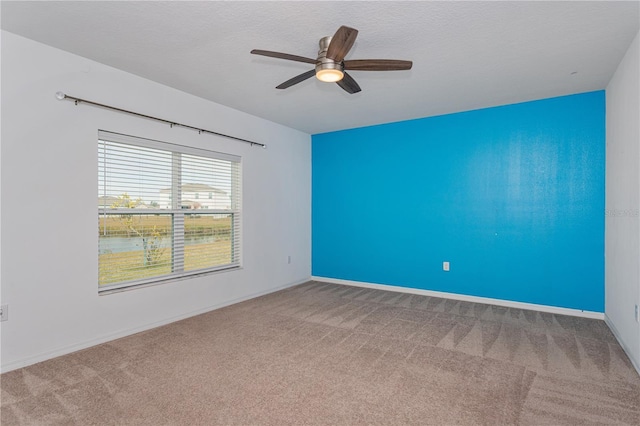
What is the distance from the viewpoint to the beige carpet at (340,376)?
2062 millimetres

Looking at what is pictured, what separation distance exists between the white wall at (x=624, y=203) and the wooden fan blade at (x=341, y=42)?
2.28 metres

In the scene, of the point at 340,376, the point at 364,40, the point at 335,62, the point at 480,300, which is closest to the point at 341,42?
the point at 335,62

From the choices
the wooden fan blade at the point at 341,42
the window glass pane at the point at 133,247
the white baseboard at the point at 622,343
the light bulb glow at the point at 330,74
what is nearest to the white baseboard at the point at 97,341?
the window glass pane at the point at 133,247

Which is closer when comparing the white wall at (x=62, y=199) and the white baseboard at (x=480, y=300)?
the white wall at (x=62, y=199)

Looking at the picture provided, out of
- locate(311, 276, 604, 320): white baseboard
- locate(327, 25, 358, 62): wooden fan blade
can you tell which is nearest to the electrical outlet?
locate(327, 25, 358, 62): wooden fan blade

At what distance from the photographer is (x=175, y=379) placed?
8.13ft

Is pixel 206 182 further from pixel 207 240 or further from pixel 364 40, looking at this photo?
pixel 364 40

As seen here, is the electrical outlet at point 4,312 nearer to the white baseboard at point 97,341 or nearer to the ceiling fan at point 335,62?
the white baseboard at point 97,341

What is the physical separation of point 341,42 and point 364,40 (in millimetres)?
586

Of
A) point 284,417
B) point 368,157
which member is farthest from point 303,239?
point 284,417

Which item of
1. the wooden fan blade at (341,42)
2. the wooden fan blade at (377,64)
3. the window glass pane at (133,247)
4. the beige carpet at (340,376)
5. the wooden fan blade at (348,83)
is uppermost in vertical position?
the wooden fan blade at (341,42)

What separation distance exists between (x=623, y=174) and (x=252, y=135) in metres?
4.20

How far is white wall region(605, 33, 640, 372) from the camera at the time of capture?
2.73m

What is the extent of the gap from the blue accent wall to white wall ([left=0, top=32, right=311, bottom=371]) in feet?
8.23
